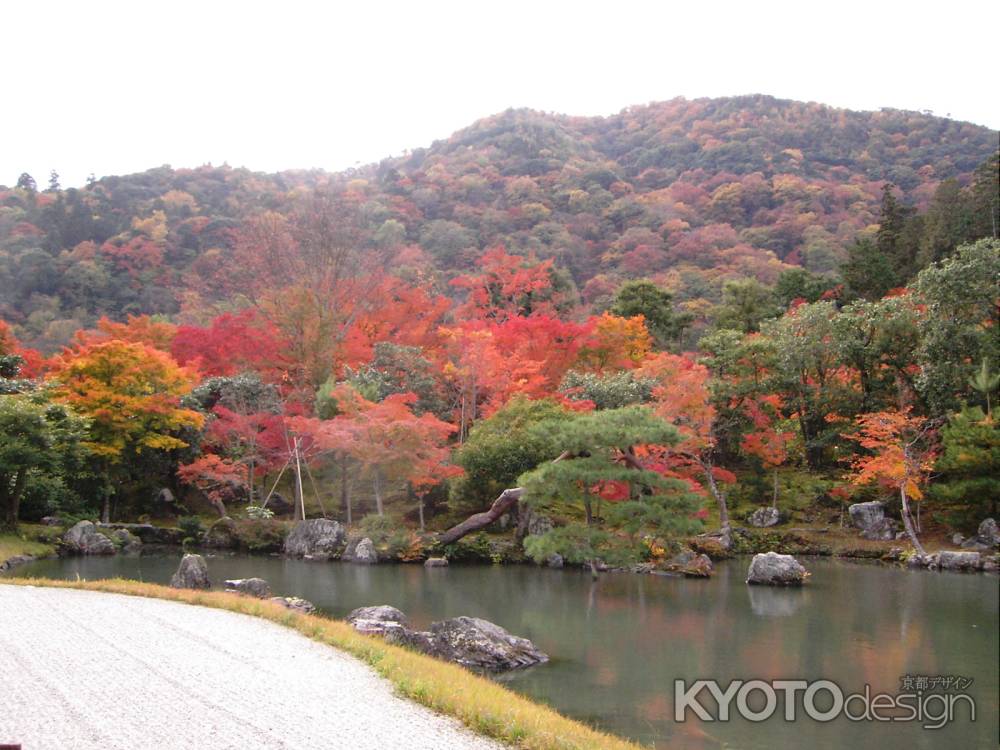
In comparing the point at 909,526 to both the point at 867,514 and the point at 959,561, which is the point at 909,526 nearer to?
the point at 959,561

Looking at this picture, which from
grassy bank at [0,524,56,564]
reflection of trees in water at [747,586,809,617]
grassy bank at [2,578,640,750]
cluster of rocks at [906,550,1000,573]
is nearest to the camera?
grassy bank at [2,578,640,750]

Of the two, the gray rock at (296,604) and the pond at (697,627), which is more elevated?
the gray rock at (296,604)

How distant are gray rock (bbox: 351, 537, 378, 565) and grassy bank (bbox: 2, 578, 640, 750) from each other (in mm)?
9839

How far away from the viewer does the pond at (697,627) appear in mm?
8422

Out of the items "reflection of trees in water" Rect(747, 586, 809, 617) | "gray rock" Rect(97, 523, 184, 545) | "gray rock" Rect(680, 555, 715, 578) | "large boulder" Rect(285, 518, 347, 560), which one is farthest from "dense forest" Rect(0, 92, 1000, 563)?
"reflection of trees in water" Rect(747, 586, 809, 617)

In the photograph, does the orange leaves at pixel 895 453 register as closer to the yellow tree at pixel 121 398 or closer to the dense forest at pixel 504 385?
the dense forest at pixel 504 385

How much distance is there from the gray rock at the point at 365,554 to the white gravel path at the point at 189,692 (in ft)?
Result: 37.2

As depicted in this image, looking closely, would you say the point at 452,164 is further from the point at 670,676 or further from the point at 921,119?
the point at 670,676

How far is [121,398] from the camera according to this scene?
22.6 meters

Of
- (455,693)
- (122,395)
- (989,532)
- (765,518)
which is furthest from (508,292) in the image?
(455,693)

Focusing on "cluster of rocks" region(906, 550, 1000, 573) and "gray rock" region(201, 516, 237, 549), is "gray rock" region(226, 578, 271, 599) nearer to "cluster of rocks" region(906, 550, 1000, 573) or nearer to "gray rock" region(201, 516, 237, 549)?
"gray rock" region(201, 516, 237, 549)

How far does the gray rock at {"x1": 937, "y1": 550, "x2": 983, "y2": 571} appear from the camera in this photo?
18.9 m

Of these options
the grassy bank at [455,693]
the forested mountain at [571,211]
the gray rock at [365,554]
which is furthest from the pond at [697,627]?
the forested mountain at [571,211]

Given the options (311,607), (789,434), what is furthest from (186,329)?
(789,434)
